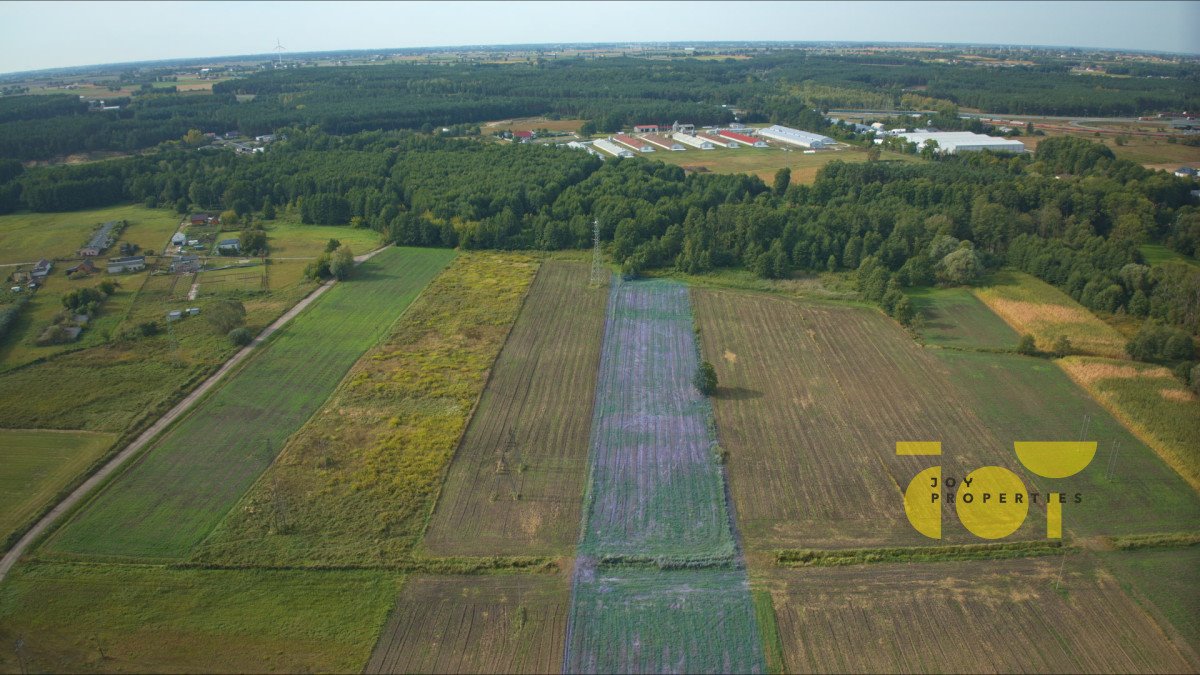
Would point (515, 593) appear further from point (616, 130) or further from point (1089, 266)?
point (616, 130)

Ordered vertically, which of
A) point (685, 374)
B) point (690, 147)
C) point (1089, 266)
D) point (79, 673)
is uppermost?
point (690, 147)

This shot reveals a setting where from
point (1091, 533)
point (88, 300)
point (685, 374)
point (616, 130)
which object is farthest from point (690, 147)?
point (1091, 533)

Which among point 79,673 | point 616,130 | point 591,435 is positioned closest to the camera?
point 79,673

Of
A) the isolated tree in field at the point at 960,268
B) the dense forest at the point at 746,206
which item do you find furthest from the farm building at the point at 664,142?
the isolated tree in field at the point at 960,268

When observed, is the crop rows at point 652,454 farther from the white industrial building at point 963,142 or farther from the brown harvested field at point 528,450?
the white industrial building at point 963,142

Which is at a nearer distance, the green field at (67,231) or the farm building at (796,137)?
the green field at (67,231)

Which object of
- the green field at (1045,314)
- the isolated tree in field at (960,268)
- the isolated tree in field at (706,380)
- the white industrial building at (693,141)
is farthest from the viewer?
the white industrial building at (693,141)

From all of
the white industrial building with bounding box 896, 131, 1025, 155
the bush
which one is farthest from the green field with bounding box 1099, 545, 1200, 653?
the white industrial building with bounding box 896, 131, 1025, 155
